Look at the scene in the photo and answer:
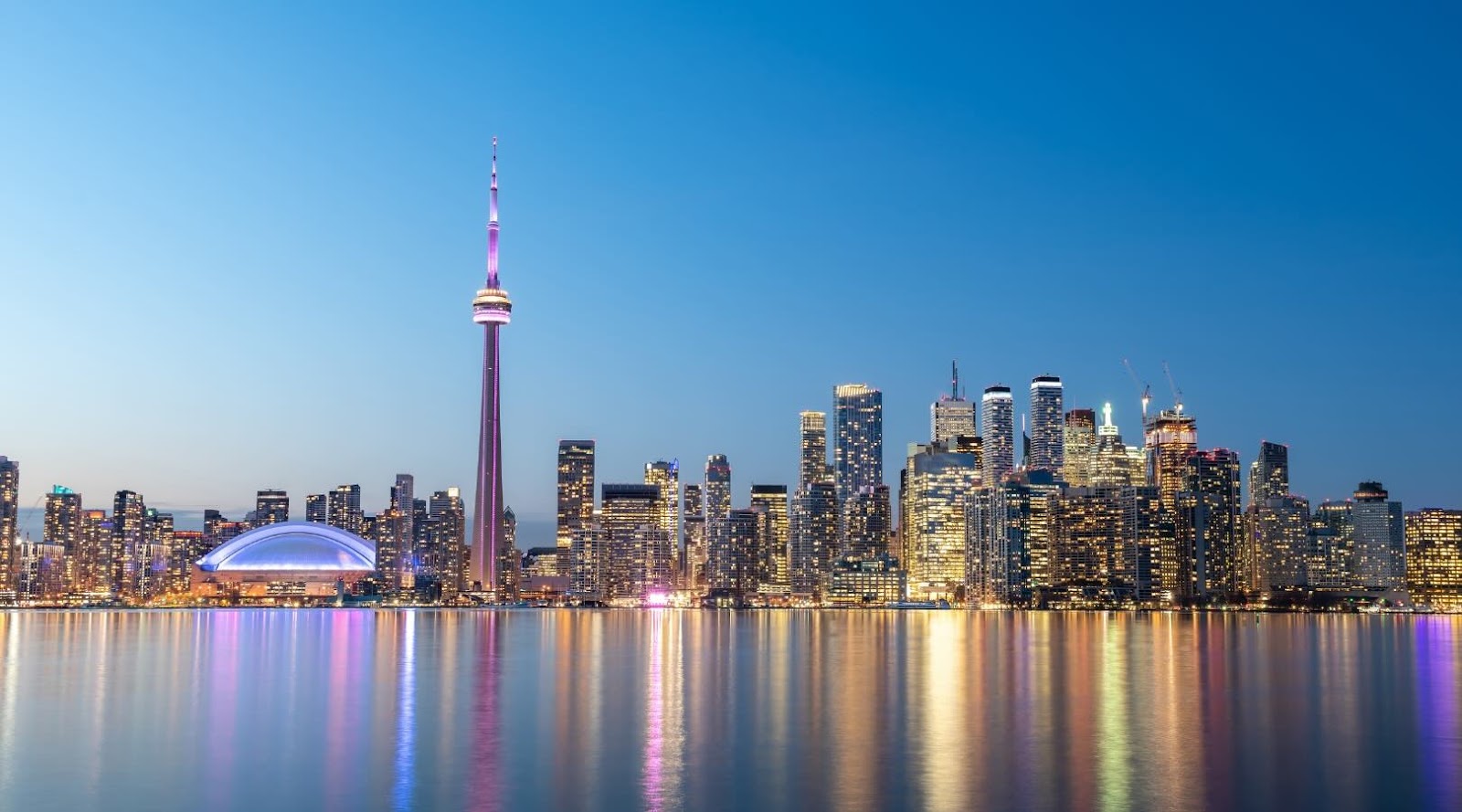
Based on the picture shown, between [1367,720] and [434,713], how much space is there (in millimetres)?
39880

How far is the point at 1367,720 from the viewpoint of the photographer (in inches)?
2397

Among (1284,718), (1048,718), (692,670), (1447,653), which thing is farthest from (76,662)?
(1447,653)

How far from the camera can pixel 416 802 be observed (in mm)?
36812

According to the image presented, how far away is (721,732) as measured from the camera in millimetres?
52938

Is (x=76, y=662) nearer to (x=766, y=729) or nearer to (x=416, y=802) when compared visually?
(x=766, y=729)

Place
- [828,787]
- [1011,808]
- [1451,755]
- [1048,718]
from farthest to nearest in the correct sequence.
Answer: [1048,718] < [1451,755] < [828,787] < [1011,808]

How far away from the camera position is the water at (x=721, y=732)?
38.8 m

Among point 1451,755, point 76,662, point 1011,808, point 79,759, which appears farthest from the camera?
point 76,662

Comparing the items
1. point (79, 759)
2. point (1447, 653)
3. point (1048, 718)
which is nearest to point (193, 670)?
point (79, 759)

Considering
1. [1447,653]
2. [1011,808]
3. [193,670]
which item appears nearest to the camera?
[1011,808]

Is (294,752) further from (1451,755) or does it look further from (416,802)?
(1451,755)

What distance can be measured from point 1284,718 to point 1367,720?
3842 millimetres

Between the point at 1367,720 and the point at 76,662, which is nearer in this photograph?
the point at 1367,720

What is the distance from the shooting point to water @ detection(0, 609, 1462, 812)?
38.8 metres
